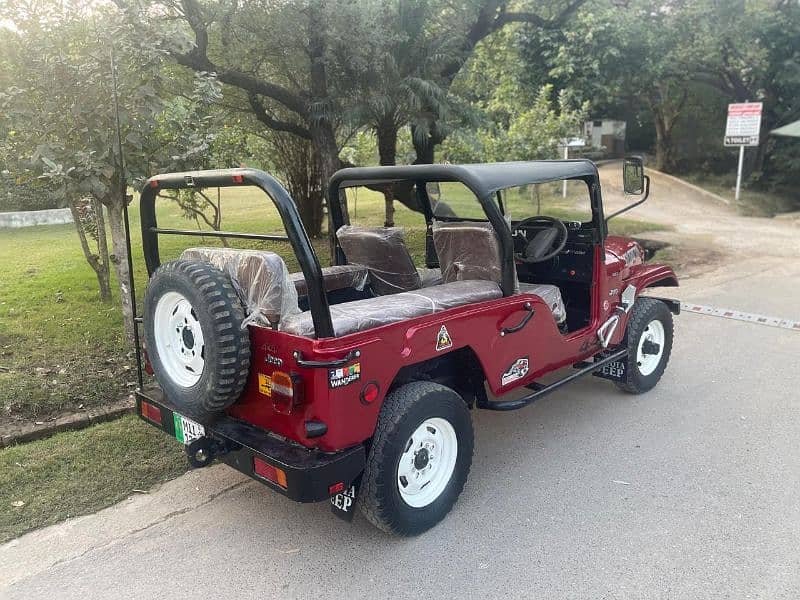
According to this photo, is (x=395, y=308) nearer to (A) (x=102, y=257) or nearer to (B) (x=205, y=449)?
(B) (x=205, y=449)

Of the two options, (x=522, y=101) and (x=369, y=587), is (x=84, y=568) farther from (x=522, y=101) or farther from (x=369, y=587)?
(x=522, y=101)

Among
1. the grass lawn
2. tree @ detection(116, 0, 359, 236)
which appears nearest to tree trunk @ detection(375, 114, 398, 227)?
tree @ detection(116, 0, 359, 236)

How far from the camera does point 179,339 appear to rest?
3.18 m

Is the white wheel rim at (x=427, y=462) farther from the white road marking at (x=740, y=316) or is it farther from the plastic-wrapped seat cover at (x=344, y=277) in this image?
the white road marking at (x=740, y=316)

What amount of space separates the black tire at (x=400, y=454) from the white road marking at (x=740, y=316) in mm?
5285

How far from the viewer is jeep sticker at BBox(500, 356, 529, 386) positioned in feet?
11.8

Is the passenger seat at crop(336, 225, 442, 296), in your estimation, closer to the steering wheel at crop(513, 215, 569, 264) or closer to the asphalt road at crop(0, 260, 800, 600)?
the steering wheel at crop(513, 215, 569, 264)

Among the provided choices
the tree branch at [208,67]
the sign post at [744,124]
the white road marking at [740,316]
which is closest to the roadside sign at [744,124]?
the sign post at [744,124]

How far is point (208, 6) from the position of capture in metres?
7.09

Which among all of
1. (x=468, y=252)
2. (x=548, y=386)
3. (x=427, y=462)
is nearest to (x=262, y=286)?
(x=427, y=462)

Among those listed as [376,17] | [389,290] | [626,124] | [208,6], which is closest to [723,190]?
[626,124]

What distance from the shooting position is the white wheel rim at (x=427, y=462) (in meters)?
3.15

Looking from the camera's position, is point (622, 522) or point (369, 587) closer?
point (369, 587)

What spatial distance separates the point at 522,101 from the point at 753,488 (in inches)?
489
